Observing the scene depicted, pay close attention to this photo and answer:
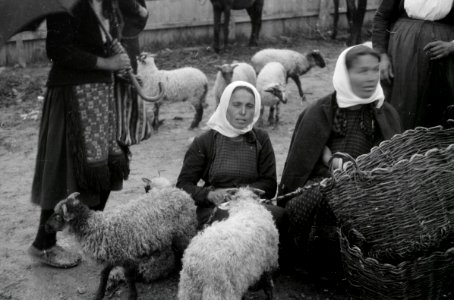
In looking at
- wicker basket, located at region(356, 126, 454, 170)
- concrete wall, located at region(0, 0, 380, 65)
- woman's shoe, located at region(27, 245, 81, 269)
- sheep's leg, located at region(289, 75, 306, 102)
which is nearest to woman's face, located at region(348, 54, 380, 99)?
wicker basket, located at region(356, 126, 454, 170)

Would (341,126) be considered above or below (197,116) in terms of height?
above

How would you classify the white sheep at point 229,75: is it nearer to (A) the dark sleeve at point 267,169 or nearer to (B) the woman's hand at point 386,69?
(B) the woman's hand at point 386,69

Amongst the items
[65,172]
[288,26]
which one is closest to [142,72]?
[65,172]

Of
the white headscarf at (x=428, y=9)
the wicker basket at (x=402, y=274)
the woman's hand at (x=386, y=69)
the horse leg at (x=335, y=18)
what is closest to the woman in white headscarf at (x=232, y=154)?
the wicker basket at (x=402, y=274)

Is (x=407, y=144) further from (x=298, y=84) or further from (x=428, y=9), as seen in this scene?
(x=298, y=84)

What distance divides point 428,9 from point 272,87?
3.23 metres

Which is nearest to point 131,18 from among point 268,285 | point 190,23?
point 268,285

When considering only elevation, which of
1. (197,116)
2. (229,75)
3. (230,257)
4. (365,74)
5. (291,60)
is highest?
(365,74)

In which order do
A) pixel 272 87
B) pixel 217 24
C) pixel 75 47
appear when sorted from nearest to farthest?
pixel 75 47 < pixel 272 87 < pixel 217 24

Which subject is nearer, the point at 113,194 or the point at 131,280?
the point at 131,280

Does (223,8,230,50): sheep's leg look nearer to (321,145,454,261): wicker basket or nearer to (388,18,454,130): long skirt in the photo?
(388,18,454,130): long skirt

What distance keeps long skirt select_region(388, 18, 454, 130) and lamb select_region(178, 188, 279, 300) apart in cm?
180

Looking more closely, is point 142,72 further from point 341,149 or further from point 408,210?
point 408,210

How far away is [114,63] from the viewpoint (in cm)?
372
